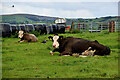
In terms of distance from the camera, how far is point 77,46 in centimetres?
1017

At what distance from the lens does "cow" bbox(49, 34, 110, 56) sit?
977 cm

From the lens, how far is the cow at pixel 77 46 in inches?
384

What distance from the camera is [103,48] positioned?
9766 mm

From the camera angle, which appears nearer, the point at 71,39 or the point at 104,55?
the point at 104,55

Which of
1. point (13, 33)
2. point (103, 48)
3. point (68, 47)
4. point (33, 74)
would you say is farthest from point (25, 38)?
point (33, 74)

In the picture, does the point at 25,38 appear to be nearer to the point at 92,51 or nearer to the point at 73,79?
the point at 92,51

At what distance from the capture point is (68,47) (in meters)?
10.3

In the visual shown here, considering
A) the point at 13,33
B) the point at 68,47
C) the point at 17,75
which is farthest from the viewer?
the point at 13,33

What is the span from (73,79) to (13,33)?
60.7 feet

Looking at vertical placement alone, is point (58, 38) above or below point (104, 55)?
above

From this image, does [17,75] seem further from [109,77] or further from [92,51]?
[92,51]

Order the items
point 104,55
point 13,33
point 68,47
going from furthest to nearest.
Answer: point 13,33 → point 68,47 → point 104,55

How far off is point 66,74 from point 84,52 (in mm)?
4025

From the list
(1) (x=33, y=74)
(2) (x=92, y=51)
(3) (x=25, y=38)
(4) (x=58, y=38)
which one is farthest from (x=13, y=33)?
(1) (x=33, y=74)
